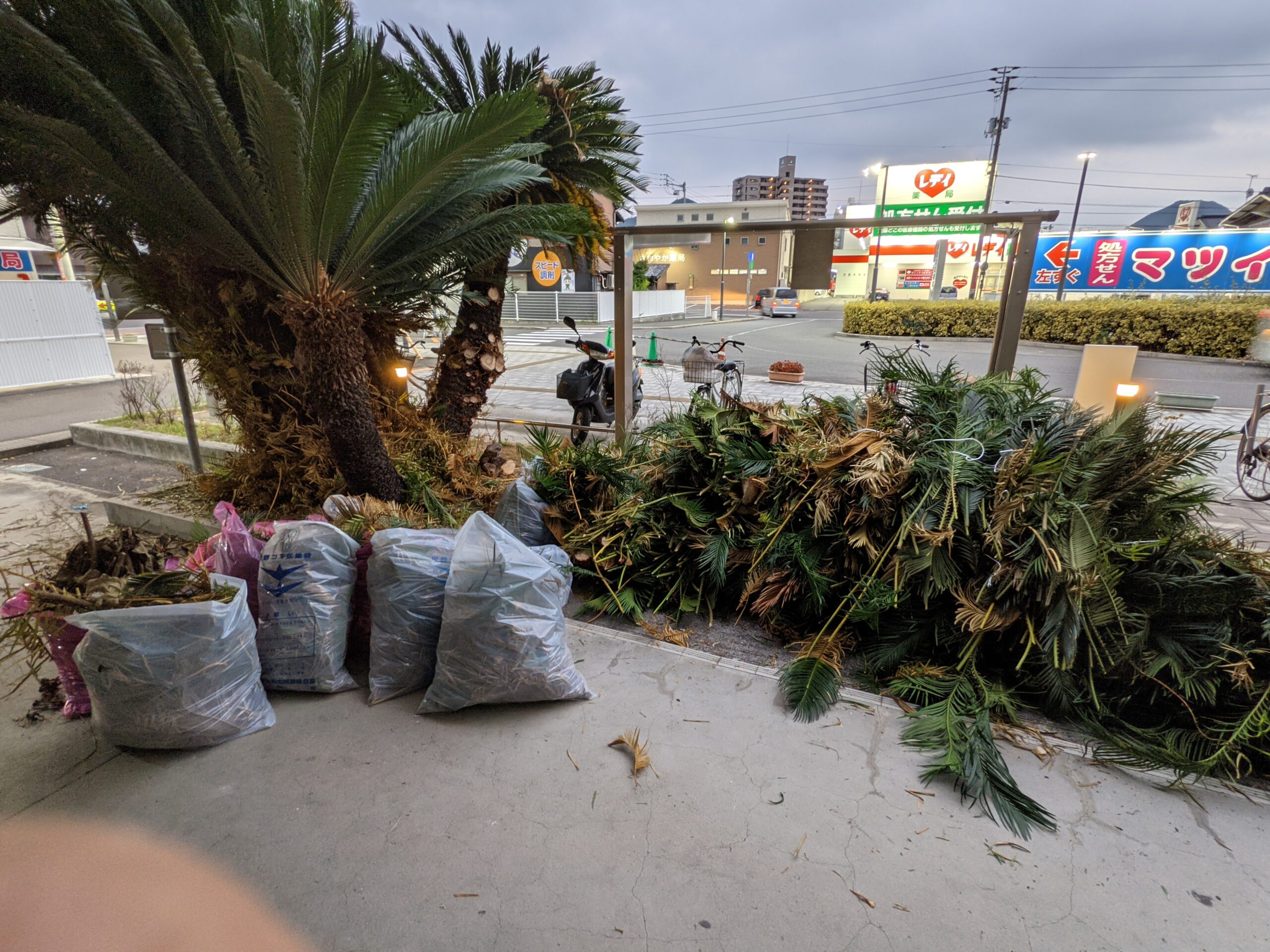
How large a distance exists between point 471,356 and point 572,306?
832 inches

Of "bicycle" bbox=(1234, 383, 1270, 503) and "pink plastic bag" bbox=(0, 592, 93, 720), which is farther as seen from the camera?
"bicycle" bbox=(1234, 383, 1270, 503)

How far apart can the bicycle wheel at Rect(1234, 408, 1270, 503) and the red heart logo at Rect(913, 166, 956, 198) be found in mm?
23346

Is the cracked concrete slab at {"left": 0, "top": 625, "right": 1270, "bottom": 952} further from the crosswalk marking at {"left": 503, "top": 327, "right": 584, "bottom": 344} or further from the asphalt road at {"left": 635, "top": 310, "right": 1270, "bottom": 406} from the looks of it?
the crosswalk marking at {"left": 503, "top": 327, "right": 584, "bottom": 344}

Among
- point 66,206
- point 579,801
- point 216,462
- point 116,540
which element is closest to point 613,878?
point 579,801

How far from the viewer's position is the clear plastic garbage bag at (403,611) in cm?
249

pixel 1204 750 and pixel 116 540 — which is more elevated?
pixel 116 540

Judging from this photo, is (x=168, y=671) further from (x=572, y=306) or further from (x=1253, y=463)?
(x=572, y=306)

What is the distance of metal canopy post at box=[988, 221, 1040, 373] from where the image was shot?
13.0 ft

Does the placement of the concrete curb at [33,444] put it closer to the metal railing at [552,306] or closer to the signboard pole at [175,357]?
the signboard pole at [175,357]

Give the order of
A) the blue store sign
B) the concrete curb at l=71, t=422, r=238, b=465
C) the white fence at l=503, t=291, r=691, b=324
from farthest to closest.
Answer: the white fence at l=503, t=291, r=691, b=324 < the blue store sign < the concrete curb at l=71, t=422, r=238, b=465

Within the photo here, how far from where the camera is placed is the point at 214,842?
1.87 m

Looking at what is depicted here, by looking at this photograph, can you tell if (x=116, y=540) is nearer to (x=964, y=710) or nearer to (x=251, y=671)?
(x=251, y=671)

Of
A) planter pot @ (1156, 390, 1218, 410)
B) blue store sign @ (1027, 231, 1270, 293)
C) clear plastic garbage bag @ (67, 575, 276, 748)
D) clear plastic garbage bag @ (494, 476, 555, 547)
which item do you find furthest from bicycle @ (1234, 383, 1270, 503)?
blue store sign @ (1027, 231, 1270, 293)

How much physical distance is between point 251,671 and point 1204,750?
3.54m
